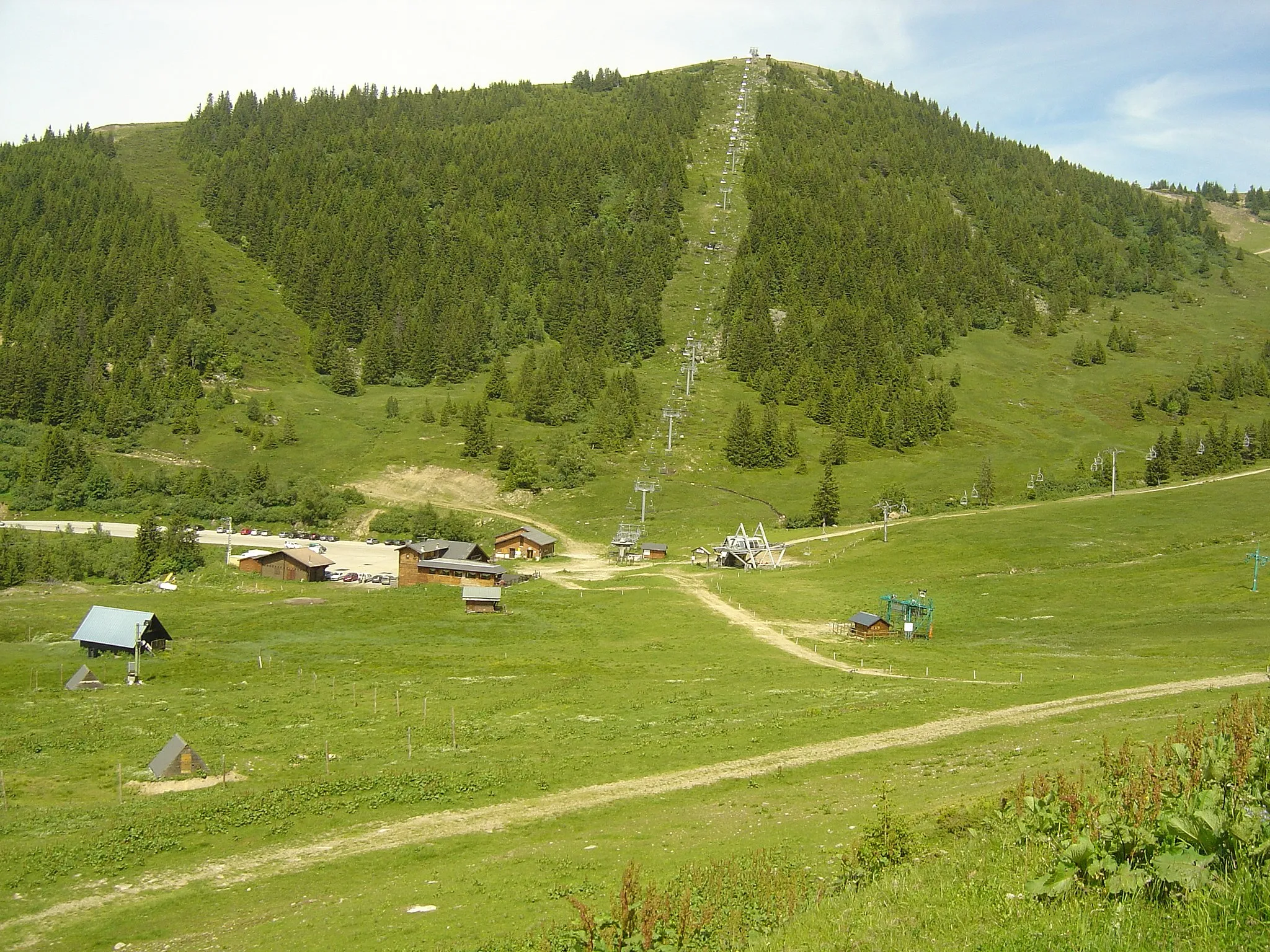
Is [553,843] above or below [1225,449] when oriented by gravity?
below

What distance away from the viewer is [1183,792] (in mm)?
12148

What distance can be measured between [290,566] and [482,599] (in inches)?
1232

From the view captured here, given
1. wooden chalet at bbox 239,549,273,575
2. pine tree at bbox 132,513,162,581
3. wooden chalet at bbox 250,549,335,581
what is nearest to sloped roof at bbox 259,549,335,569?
wooden chalet at bbox 250,549,335,581

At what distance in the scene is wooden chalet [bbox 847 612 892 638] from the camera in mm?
68438

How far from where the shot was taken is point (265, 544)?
401ft

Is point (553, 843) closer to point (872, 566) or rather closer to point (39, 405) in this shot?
point (872, 566)

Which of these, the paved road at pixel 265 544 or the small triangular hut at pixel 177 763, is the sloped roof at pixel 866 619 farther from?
the paved road at pixel 265 544

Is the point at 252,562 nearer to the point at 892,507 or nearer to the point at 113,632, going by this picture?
the point at 113,632

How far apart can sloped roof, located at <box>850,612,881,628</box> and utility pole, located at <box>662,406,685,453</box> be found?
86.9 m

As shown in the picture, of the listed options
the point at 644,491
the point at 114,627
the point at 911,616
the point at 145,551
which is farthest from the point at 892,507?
the point at 114,627

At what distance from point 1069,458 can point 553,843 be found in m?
156

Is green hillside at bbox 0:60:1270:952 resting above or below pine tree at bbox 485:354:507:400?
below

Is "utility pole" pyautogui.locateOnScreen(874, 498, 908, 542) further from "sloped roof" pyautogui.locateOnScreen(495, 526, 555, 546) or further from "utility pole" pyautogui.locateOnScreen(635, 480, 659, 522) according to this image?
"sloped roof" pyautogui.locateOnScreen(495, 526, 555, 546)

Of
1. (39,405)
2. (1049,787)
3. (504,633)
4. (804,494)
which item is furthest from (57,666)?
(39,405)
